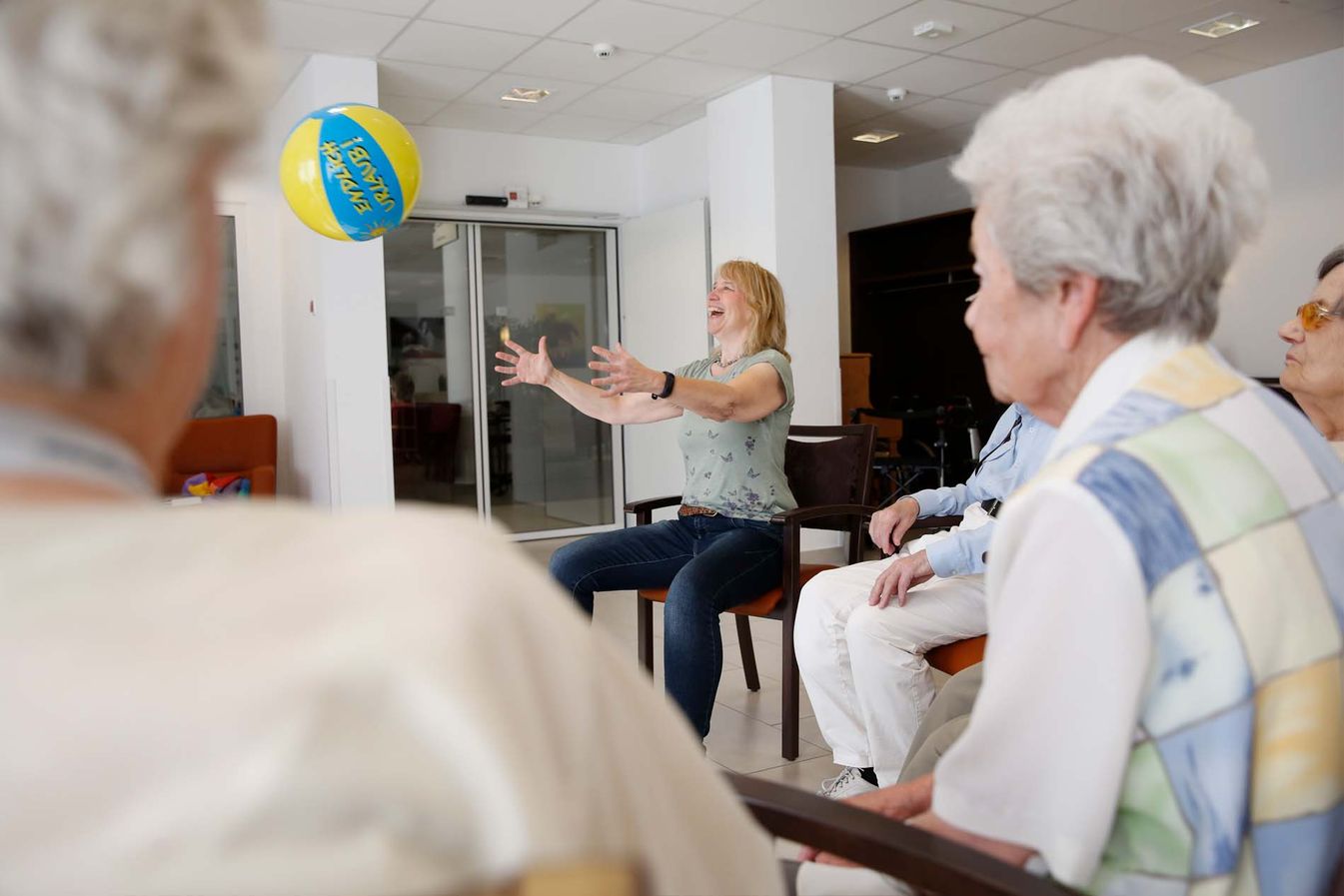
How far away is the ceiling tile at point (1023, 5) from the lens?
17.1 feet

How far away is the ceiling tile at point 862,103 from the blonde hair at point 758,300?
4.01 meters

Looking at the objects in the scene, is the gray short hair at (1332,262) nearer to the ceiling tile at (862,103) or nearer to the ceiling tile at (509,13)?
the ceiling tile at (509,13)

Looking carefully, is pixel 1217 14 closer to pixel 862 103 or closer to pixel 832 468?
pixel 862 103

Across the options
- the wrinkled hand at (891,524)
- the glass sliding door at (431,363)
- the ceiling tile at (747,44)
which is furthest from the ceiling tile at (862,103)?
the wrinkled hand at (891,524)

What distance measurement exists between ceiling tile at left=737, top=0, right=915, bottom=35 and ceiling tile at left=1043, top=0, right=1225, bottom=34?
3.07 ft

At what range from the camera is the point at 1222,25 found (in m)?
5.79

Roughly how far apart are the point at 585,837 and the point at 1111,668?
1.84 feet

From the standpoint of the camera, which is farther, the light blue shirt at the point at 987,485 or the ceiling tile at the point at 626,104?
the ceiling tile at the point at 626,104

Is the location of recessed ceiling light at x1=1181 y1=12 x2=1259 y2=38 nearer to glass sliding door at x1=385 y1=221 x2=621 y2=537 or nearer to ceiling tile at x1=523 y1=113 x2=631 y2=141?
ceiling tile at x1=523 y1=113 x2=631 y2=141

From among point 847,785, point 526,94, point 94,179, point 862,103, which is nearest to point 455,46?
point 526,94

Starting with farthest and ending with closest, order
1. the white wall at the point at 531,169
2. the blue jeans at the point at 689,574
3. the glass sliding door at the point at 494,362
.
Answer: the glass sliding door at the point at 494,362
the white wall at the point at 531,169
the blue jeans at the point at 689,574

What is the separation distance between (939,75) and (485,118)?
3.03 meters

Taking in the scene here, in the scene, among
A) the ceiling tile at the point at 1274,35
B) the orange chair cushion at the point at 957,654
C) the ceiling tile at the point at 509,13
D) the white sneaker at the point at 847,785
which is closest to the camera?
the orange chair cushion at the point at 957,654

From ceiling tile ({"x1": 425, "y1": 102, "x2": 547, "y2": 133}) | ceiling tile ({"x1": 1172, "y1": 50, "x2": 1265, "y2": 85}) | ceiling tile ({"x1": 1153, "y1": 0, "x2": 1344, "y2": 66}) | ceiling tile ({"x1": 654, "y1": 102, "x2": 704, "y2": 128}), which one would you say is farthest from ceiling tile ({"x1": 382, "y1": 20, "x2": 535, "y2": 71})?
ceiling tile ({"x1": 1172, "y1": 50, "x2": 1265, "y2": 85})
